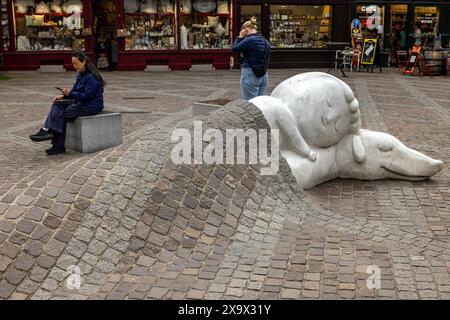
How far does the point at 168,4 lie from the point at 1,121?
42.1ft

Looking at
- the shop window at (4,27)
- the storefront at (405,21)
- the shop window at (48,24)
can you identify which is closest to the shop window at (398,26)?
the storefront at (405,21)

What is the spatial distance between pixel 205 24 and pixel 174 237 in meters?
19.7

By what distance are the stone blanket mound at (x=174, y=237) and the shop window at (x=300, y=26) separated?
62.1 feet

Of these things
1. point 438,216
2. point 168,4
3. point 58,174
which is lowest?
point 438,216

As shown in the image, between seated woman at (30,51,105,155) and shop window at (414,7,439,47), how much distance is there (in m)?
19.9

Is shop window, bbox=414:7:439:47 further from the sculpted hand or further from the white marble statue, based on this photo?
the sculpted hand

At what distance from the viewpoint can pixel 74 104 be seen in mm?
9094

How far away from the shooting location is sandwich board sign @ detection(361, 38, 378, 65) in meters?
23.5

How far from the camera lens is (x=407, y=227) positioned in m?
6.36

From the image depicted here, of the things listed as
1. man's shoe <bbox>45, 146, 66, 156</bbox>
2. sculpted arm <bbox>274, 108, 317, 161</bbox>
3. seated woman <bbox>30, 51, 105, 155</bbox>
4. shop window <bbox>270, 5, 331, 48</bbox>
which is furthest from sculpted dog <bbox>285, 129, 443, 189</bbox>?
shop window <bbox>270, 5, 331, 48</bbox>

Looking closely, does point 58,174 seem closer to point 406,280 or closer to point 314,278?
point 314,278

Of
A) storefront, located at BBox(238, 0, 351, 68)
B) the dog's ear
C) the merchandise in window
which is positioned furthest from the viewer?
storefront, located at BBox(238, 0, 351, 68)

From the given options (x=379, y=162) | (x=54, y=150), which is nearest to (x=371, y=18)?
(x=379, y=162)

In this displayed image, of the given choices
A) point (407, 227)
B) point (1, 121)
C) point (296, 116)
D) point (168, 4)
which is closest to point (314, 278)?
point (407, 227)
